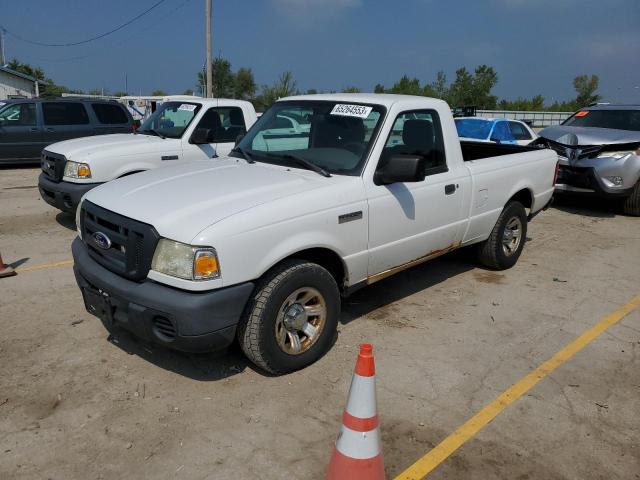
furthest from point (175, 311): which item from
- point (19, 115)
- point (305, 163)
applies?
point (19, 115)

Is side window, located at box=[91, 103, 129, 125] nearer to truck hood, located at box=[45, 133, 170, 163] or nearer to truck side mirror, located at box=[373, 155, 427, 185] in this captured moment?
truck hood, located at box=[45, 133, 170, 163]

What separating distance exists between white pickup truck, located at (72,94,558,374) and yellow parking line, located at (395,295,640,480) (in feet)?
3.63

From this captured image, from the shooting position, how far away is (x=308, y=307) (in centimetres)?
368

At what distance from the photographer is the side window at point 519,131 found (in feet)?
50.1

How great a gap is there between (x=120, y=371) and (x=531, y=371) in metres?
2.91

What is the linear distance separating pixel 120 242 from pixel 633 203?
8.90m

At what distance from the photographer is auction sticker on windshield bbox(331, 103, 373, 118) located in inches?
167

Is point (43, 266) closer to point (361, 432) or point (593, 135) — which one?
point (361, 432)

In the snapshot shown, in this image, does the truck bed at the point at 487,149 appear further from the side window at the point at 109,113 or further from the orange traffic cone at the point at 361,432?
the side window at the point at 109,113

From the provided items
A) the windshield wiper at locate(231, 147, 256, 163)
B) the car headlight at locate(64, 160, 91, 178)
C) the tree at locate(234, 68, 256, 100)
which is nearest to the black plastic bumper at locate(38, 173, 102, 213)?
the car headlight at locate(64, 160, 91, 178)

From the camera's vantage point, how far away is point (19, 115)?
12391 millimetres

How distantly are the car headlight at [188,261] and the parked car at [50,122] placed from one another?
32.5 feet

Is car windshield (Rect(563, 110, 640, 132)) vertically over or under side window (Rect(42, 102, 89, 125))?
over

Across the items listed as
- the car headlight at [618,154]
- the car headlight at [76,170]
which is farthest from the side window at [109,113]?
the car headlight at [618,154]
